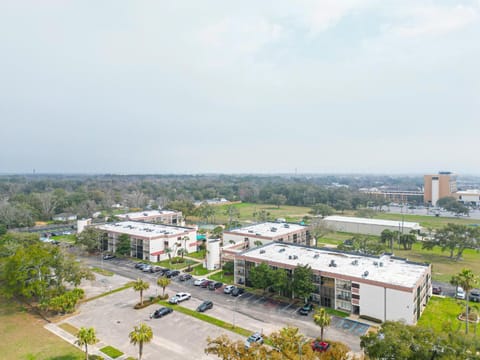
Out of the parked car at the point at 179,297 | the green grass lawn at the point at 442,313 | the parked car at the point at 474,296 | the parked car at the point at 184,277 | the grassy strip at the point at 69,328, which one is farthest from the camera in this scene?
the parked car at the point at 184,277

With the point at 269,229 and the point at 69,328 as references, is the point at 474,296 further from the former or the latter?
the point at 69,328

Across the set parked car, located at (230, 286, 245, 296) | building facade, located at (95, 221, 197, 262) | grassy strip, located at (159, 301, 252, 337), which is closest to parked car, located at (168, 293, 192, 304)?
grassy strip, located at (159, 301, 252, 337)


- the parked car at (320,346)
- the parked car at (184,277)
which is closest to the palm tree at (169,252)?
the parked car at (184,277)

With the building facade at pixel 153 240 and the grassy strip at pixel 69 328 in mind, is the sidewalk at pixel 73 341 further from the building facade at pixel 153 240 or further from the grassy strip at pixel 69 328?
the building facade at pixel 153 240

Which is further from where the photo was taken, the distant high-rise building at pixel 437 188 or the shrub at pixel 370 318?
the distant high-rise building at pixel 437 188

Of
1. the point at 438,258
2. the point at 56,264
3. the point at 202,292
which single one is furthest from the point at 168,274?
the point at 438,258

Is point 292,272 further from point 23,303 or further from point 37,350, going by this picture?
point 23,303
